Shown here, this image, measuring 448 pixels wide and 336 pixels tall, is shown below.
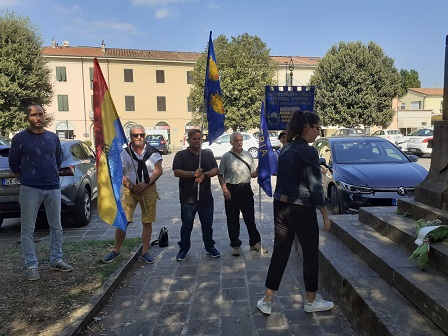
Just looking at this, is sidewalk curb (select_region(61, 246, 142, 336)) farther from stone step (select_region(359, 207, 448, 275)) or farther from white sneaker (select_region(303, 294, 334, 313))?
stone step (select_region(359, 207, 448, 275))

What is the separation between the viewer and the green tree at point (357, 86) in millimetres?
30172

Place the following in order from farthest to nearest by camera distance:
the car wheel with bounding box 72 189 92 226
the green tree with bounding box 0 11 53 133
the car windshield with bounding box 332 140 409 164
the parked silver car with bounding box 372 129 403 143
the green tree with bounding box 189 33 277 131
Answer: the green tree with bounding box 189 33 277 131 < the parked silver car with bounding box 372 129 403 143 < the green tree with bounding box 0 11 53 133 < the car windshield with bounding box 332 140 409 164 < the car wheel with bounding box 72 189 92 226

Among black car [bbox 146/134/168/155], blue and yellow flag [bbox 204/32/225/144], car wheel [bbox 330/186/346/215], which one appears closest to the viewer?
blue and yellow flag [bbox 204/32/225/144]

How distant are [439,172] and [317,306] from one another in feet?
7.11

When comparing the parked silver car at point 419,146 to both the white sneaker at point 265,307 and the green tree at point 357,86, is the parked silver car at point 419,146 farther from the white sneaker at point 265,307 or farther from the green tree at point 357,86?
the white sneaker at point 265,307

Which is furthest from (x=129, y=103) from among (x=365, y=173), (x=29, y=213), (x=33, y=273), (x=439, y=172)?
(x=439, y=172)

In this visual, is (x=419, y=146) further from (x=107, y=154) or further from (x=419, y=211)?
(x=107, y=154)

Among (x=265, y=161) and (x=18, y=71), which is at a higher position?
(x=18, y=71)

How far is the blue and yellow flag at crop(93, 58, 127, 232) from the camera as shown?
3.96 metres

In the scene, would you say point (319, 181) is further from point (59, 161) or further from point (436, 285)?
point (59, 161)

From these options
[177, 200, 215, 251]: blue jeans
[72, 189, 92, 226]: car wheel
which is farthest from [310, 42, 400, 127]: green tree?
[177, 200, 215, 251]: blue jeans

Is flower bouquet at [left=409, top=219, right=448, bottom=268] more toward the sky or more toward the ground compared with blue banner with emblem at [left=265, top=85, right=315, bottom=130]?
more toward the ground

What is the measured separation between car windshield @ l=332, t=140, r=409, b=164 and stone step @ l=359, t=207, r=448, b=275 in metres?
2.59

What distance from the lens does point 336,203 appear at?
21.6 feet
